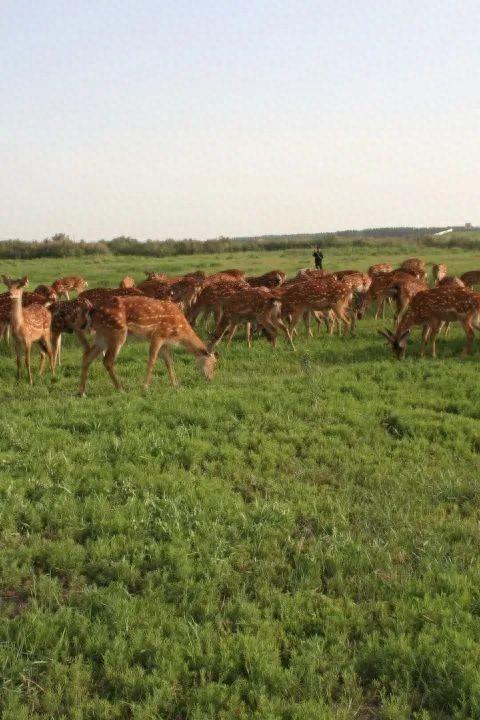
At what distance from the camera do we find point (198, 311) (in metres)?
16.6

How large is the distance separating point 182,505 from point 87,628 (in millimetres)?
1773

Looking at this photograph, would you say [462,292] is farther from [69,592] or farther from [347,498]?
[69,592]

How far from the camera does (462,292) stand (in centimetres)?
1334

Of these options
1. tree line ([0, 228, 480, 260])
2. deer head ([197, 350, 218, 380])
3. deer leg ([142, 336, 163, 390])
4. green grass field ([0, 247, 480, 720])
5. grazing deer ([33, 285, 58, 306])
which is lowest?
green grass field ([0, 247, 480, 720])

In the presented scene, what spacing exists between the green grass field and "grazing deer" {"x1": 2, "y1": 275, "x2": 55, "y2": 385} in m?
2.44

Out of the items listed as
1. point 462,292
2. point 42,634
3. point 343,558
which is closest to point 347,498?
point 343,558

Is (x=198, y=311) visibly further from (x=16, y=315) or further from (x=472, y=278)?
(x=472, y=278)

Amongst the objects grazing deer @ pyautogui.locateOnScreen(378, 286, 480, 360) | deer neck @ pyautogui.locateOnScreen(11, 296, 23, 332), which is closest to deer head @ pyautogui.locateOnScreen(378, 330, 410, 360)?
grazing deer @ pyautogui.locateOnScreen(378, 286, 480, 360)

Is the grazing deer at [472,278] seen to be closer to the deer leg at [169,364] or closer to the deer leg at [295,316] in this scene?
the deer leg at [295,316]

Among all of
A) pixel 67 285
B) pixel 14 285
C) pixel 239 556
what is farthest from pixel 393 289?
pixel 239 556

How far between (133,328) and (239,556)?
5.88m

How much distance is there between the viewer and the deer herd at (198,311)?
1073cm

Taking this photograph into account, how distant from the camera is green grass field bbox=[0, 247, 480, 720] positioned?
3.99 m

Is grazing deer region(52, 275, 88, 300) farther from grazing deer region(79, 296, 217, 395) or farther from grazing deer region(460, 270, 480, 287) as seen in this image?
grazing deer region(460, 270, 480, 287)
